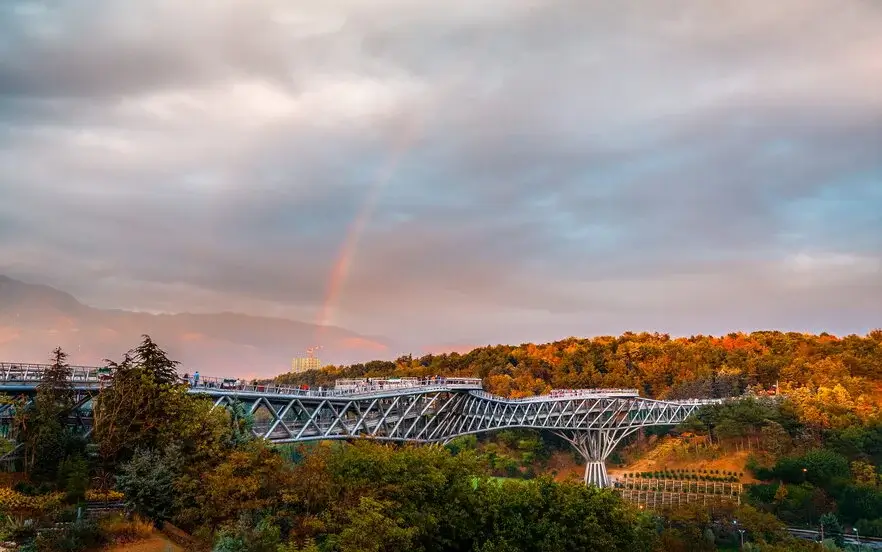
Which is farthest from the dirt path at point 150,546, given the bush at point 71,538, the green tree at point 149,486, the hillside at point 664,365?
the hillside at point 664,365

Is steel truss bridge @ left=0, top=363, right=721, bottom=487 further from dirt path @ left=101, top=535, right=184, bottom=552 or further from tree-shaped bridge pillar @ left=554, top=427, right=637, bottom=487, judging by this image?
dirt path @ left=101, top=535, right=184, bottom=552

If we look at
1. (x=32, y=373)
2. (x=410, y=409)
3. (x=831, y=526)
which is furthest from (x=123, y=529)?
(x=831, y=526)

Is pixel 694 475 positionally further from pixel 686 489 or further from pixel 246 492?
pixel 246 492

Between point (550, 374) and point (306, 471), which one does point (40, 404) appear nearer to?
point (306, 471)

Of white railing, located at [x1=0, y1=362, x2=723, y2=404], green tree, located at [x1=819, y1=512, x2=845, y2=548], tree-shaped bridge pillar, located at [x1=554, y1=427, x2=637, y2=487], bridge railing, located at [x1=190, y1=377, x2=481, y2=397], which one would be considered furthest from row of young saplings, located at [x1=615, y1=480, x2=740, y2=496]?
bridge railing, located at [x1=190, y1=377, x2=481, y2=397]

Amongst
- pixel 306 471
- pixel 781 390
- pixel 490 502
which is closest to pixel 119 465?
pixel 306 471

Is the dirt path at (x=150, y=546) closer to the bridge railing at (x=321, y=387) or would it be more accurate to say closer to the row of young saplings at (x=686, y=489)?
the bridge railing at (x=321, y=387)

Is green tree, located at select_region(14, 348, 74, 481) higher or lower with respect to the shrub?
higher
